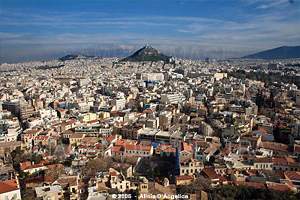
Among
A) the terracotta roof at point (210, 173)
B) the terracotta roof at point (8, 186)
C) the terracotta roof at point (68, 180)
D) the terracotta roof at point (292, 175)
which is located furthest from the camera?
the terracotta roof at point (210, 173)

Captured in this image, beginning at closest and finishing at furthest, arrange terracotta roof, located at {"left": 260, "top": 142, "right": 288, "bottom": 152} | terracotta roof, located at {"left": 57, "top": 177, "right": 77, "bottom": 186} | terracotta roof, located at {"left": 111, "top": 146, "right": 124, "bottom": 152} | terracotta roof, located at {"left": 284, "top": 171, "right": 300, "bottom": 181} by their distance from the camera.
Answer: terracotta roof, located at {"left": 57, "top": 177, "right": 77, "bottom": 186}
terracotta roof, located at {"left": 284, "top": 171, "right": 300, "bottom": 181}
terracotta roof, located at {"left": 260, "top": 142, "right": 288, "bottom": 152}
terracotta roof, located at {"left": 111, "top": 146, "right": 124, "bottom": 152}

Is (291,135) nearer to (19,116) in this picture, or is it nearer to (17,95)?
(19,116)

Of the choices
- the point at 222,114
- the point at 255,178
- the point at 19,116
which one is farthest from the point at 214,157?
the point at 19,116

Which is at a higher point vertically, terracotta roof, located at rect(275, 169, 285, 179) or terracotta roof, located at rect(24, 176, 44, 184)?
terracotta roof, located at rect(275, 169, 285, 179)

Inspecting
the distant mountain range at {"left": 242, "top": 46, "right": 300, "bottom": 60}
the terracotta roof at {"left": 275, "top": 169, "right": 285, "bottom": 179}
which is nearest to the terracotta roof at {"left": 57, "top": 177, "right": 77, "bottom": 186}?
the terracotta roof at {"left": 275, "top": 169, "right": 285, "bottom": 179}

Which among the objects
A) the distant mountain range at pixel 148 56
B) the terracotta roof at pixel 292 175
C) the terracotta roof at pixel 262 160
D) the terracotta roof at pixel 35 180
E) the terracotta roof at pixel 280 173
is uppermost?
the distant mountain range at pixel 148 56

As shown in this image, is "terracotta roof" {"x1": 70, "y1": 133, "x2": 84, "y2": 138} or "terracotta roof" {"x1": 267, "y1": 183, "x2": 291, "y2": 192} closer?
"terracotta roof" {"x1": 267, "y1": 183, "x2": 291, "y2": 192}

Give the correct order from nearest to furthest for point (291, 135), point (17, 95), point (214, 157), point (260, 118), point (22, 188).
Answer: point (22, 188) < point (214, 157) < point (291, 135) < point (260, 118) < point (17, 95)

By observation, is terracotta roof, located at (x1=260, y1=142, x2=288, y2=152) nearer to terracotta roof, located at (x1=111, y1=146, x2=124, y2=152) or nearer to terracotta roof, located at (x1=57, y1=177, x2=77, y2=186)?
terracotta roof, located at (x1=111, y1=146, x2=124, y2=152)

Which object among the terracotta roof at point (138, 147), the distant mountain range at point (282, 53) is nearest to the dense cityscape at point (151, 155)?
the terracotta roof at point (138, 147)

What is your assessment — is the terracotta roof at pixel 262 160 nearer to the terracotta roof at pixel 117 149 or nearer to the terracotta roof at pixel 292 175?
the terracotta roof at pixel 292 175

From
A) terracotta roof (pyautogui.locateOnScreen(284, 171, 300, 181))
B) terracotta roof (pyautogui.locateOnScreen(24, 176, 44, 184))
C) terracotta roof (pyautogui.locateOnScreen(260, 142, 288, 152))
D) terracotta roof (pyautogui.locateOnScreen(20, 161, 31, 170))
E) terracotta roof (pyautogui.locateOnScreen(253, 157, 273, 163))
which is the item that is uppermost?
terracotta roof (pyautogui.locateOnScreen(253, 157, 273, 163))
